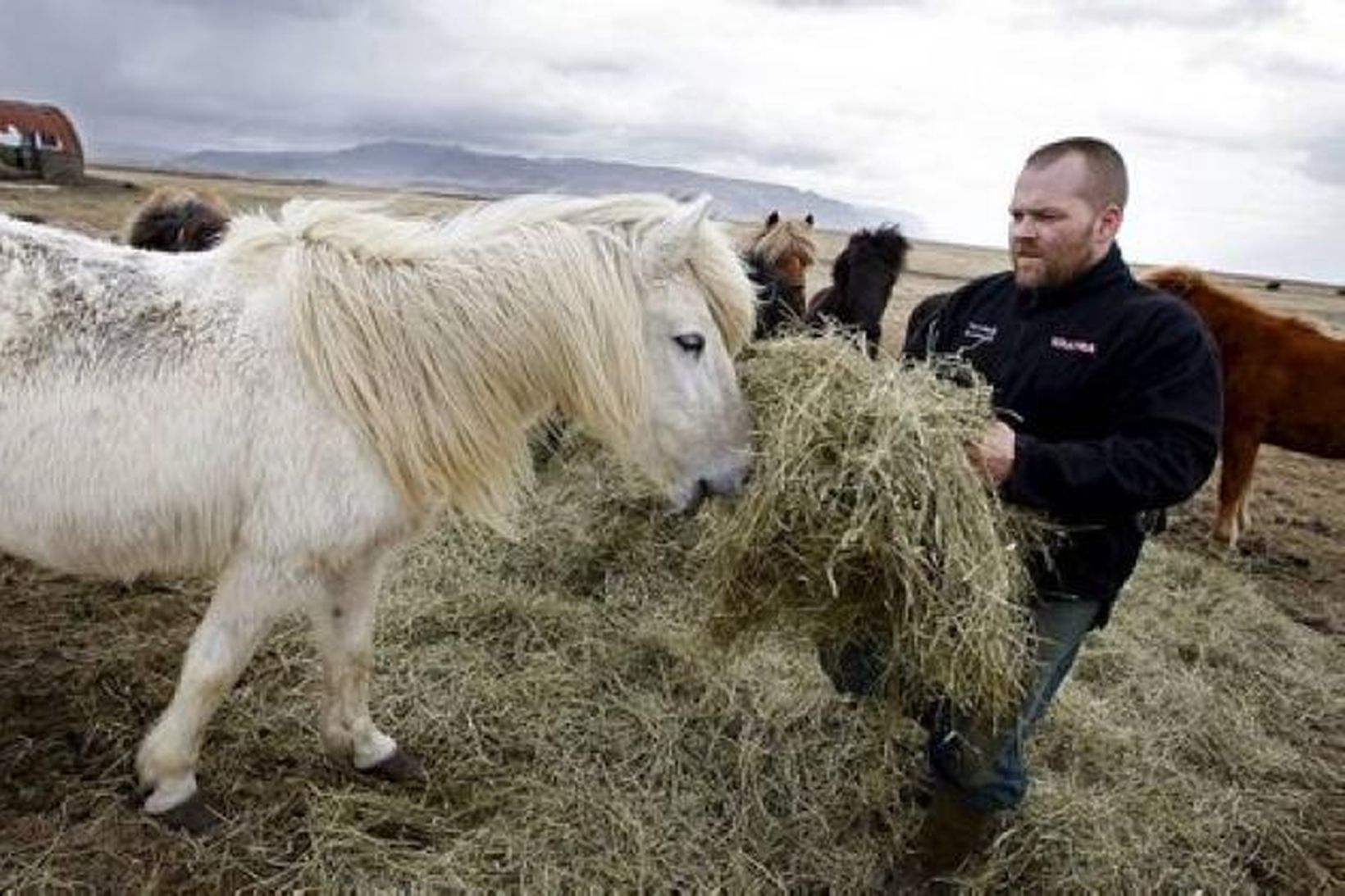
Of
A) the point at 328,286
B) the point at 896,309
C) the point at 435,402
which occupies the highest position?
the point at 328,286

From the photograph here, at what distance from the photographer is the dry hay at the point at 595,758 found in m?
3.07

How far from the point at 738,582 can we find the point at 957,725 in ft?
2.38

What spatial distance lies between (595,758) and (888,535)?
1545mm

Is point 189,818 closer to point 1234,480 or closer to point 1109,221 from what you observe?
point 1109,221

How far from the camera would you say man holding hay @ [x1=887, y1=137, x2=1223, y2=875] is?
8.29ft

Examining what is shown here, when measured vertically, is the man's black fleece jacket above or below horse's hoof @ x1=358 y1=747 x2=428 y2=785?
above

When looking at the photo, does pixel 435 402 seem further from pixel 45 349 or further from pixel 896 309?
pixel 896 309

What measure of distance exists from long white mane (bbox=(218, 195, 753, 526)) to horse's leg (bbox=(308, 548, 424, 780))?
0.47m

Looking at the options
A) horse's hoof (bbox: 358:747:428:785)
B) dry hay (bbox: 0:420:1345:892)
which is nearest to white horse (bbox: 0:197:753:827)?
dry hay (bbox: 0:420:1345:892)

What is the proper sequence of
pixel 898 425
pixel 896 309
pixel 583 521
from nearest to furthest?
pixel 898 425 → pixel 583 521 → pixel 896 309

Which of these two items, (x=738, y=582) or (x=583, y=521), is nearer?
(x=738, y=582)

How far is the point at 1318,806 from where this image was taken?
13.2ft

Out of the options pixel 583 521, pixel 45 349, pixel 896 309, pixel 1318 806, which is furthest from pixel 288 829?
pixel 896 309

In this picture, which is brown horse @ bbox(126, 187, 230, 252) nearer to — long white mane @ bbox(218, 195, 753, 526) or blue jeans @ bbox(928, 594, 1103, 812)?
long white mane @ bbox(218, 195, 753, 526)
